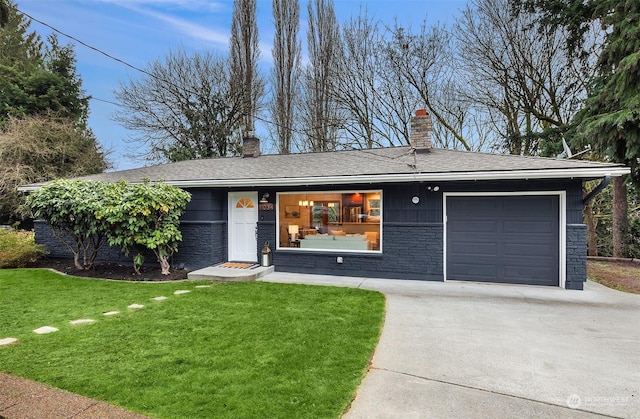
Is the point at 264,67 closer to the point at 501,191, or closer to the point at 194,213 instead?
the point at 194,213

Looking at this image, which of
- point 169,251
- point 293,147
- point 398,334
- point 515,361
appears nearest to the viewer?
point 515,361

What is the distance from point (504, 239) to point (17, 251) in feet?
38.5

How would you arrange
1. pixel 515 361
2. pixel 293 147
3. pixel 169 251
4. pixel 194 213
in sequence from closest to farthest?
pixel 515 361 < pixel 169 251 < pixel 194 213 < pixel 293 147

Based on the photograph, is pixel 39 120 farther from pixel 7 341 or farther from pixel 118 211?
pixel 7 341

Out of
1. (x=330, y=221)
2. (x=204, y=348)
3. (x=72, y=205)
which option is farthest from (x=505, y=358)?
(x=72, y=205)

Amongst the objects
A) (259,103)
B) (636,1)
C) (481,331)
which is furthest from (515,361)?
(259,103)

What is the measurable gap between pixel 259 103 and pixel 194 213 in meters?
10.8

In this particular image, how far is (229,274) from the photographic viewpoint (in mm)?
6918

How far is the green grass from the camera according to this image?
246 centimetres

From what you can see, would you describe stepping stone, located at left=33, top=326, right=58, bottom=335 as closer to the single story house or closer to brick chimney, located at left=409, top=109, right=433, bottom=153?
the single story house

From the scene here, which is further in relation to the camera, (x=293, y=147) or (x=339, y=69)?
(x=293, y=147)

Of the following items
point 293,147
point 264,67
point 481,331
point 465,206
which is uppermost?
point 264,67

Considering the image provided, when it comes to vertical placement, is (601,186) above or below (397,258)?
above

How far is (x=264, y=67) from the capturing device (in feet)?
56.7
